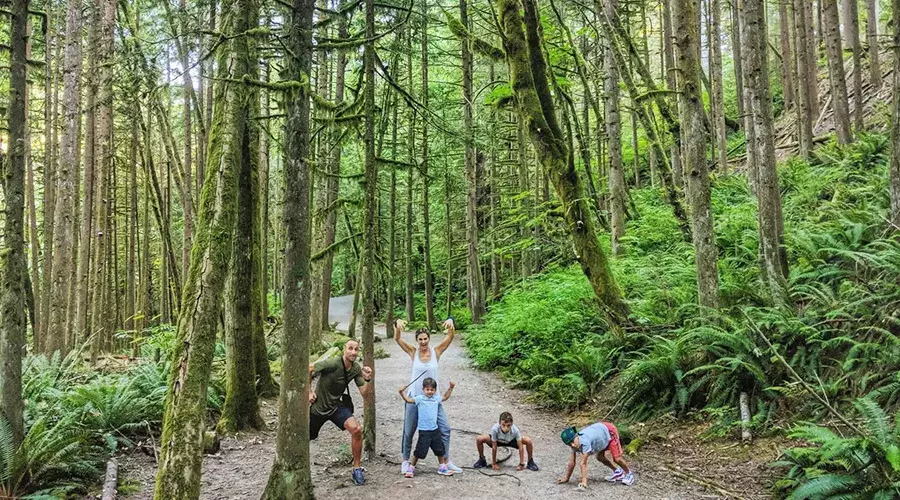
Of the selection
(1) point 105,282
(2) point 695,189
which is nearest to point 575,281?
(2) point 695,189

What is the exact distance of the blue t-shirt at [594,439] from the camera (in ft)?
19.5

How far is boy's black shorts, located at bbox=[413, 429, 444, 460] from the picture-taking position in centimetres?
622

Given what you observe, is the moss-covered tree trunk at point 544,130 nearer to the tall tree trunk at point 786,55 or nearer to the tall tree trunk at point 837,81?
the tall tree trunk at point 837,81

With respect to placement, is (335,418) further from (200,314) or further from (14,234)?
(14,234)

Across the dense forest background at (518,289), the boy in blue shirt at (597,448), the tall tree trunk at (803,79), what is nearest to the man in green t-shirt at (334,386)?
the dense forest background at (518,289)

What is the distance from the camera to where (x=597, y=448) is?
610cm

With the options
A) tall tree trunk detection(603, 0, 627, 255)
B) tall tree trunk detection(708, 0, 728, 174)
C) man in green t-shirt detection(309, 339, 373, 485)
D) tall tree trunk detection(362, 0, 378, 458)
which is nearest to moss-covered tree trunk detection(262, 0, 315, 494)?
man in green t-shirt detection(309, 339, 373, 485)

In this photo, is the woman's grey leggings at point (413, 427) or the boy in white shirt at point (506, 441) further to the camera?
the boy in white shirt at point (506, 441)

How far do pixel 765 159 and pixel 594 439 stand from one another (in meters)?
5.35

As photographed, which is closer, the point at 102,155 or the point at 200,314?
the point at 200,314

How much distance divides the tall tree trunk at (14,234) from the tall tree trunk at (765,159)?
31.2 feet

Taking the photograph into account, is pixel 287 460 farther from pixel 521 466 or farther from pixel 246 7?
pixel 246 7

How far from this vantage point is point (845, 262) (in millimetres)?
8211

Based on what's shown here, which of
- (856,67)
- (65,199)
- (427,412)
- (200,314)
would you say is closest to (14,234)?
(200,314)
